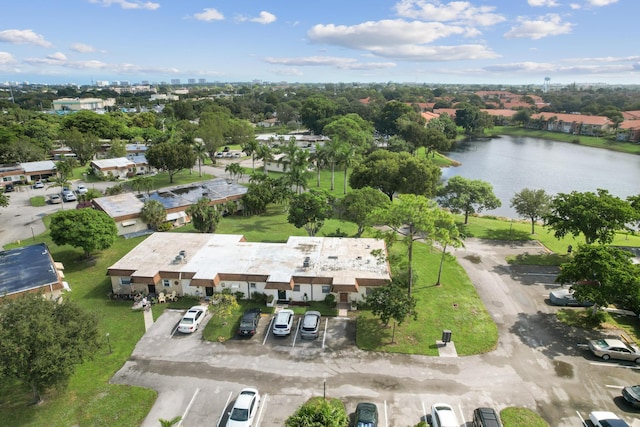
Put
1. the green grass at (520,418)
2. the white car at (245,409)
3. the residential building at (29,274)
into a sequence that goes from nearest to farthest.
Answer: the white car at (245,409), the green grass at (520,418), the residential building at (29,274)

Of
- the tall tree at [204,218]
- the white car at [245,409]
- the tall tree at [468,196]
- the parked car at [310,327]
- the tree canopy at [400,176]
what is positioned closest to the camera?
the white car at [245,409]

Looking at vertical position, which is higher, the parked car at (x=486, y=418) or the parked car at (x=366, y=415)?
the parked car at (x=486, y=418)

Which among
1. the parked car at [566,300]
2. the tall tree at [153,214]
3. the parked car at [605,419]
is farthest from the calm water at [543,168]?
the tall tree at [153,214]

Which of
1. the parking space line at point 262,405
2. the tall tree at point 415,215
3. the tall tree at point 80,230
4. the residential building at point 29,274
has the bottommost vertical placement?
the parking space line at point 262,405

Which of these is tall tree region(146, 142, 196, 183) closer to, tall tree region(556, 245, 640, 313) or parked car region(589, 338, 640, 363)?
tall tree region(556, 245, 640, 313)

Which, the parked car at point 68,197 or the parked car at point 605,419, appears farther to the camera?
the parked car at point 68,197

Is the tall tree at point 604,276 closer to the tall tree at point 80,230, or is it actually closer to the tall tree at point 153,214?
the tall tree at point 80,230

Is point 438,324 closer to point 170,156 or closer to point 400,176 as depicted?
point 400,176
